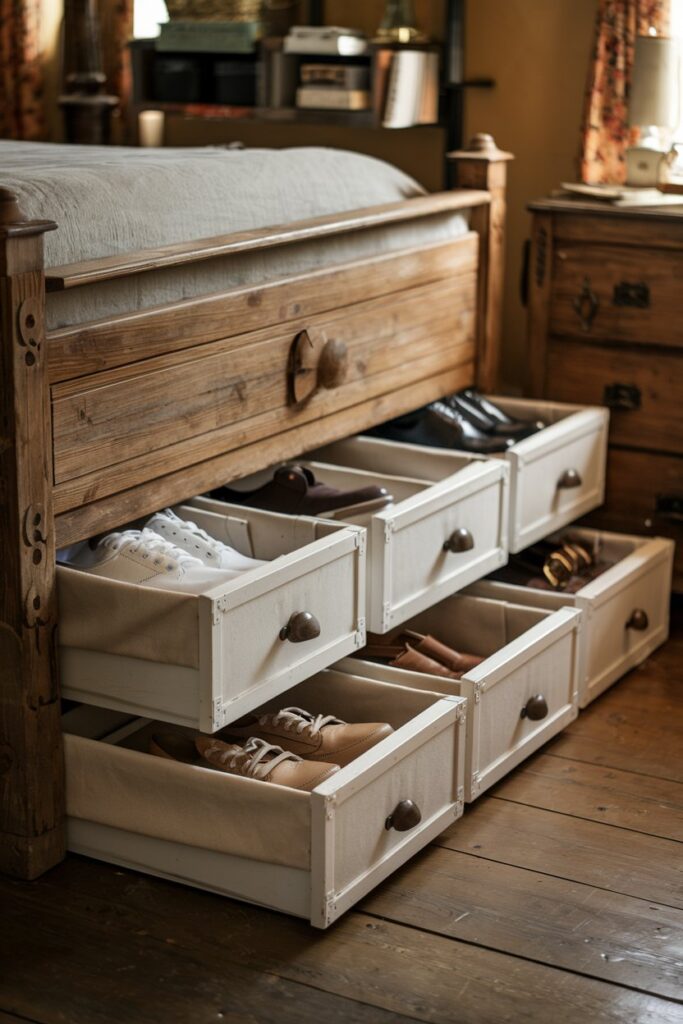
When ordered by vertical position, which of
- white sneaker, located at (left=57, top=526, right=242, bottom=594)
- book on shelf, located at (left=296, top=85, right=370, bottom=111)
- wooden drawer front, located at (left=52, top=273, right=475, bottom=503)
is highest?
book on shelf, located at (left=296, top=85, right=370, bottom=111)

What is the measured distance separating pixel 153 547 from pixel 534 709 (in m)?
0.63

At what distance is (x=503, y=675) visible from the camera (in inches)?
76.1

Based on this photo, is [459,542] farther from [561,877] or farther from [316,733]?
[561,877]

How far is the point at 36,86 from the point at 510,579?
214 cm

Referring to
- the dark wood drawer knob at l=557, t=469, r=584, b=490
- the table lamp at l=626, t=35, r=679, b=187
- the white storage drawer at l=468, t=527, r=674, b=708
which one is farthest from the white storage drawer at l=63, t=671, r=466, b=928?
the table lamp at l=626, t=35, r=679, b=187

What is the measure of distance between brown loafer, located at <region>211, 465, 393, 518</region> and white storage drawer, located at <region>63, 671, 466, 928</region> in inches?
11.6

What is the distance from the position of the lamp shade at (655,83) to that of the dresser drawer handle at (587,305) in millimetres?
394

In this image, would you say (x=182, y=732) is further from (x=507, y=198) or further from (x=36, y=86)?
(x=36, y=86)

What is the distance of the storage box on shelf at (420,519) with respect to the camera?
1936 millimetres

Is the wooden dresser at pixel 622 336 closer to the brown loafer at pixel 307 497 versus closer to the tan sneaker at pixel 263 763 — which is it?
the brown loafer at pixel 307 497

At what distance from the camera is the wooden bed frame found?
1627 mm

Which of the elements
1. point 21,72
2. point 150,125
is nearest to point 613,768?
point 150,125

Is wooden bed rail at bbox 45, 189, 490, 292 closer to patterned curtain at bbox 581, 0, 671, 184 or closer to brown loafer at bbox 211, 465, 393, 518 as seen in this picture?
brown loafer at bbox 211, 465, 393, 518

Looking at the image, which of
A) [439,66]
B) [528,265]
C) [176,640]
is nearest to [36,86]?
[439,66]
